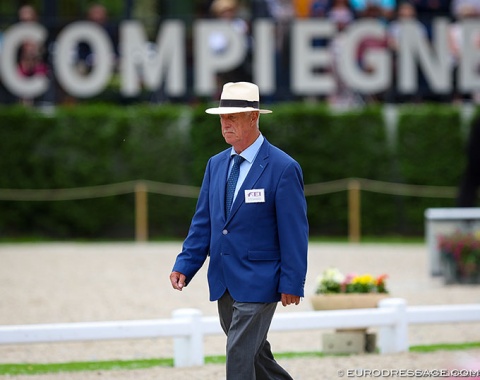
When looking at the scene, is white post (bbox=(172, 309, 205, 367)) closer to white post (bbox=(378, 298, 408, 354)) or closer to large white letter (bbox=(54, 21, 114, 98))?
white post (bbox=(378, 298, 408, 354))

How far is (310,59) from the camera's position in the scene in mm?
19906

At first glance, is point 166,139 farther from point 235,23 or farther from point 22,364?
point 22,364

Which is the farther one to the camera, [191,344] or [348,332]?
[348,332]

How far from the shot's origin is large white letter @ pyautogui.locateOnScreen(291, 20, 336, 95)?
64.8 feet

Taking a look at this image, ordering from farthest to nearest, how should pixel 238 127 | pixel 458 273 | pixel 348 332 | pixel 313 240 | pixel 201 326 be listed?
pixel 313 240
pixel 458 273
pixel 348 332
pixel 201 326
pixel 238 127

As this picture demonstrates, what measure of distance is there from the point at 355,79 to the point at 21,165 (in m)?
5.92

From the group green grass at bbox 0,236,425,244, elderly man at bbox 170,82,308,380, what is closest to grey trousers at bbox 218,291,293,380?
elderly man at bbox 170,82,308,380

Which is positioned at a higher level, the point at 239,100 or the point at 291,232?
the point at 239,100

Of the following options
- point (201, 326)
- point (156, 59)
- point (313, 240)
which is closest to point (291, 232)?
point (201, 326)

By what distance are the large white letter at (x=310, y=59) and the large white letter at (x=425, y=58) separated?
129cm

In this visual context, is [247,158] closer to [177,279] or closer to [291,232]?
[291,232]

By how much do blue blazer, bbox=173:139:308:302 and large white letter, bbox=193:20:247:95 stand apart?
13857 mm

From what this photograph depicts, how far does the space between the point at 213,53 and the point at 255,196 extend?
46.5ft

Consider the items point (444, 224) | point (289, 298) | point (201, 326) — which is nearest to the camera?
point (289, 298)
